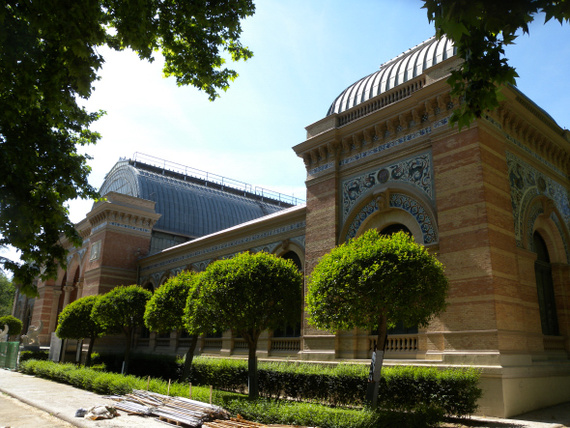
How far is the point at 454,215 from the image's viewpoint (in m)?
13.7

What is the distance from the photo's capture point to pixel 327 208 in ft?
59.2

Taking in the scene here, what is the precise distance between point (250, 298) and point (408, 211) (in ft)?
20.0

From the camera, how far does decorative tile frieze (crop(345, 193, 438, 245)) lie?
569 inches

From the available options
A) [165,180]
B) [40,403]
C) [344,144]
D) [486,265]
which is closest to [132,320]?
[40,403]

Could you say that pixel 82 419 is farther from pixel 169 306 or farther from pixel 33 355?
pixel 33 355

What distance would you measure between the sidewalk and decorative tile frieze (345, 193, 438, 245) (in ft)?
17.5

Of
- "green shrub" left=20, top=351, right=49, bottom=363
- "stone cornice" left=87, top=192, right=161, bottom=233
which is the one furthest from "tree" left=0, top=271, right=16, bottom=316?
"stone cornice" left=87, top=192, right=161, bottom=233

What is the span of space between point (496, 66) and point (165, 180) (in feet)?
120

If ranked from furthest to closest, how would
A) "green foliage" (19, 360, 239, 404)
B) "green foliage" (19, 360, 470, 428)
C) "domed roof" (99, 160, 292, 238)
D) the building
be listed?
"domed roof" (99, 160, 292, 238) → "green foliage" (19, 360, 239, 404) → the building → "green foliage" (19, 360, 470, 428)

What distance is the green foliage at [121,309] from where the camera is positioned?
70.6ft

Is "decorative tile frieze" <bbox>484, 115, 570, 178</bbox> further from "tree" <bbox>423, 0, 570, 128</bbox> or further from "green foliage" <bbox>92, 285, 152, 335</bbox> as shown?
"green foliage" <bbox>92, 285, 152, 335</bbox>

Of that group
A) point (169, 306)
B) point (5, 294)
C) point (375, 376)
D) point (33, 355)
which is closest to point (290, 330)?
point (169, 306)

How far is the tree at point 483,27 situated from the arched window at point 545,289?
37.0 feet

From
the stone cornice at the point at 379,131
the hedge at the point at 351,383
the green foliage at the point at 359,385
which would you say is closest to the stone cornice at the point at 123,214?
the hedge at the point at 351,383
